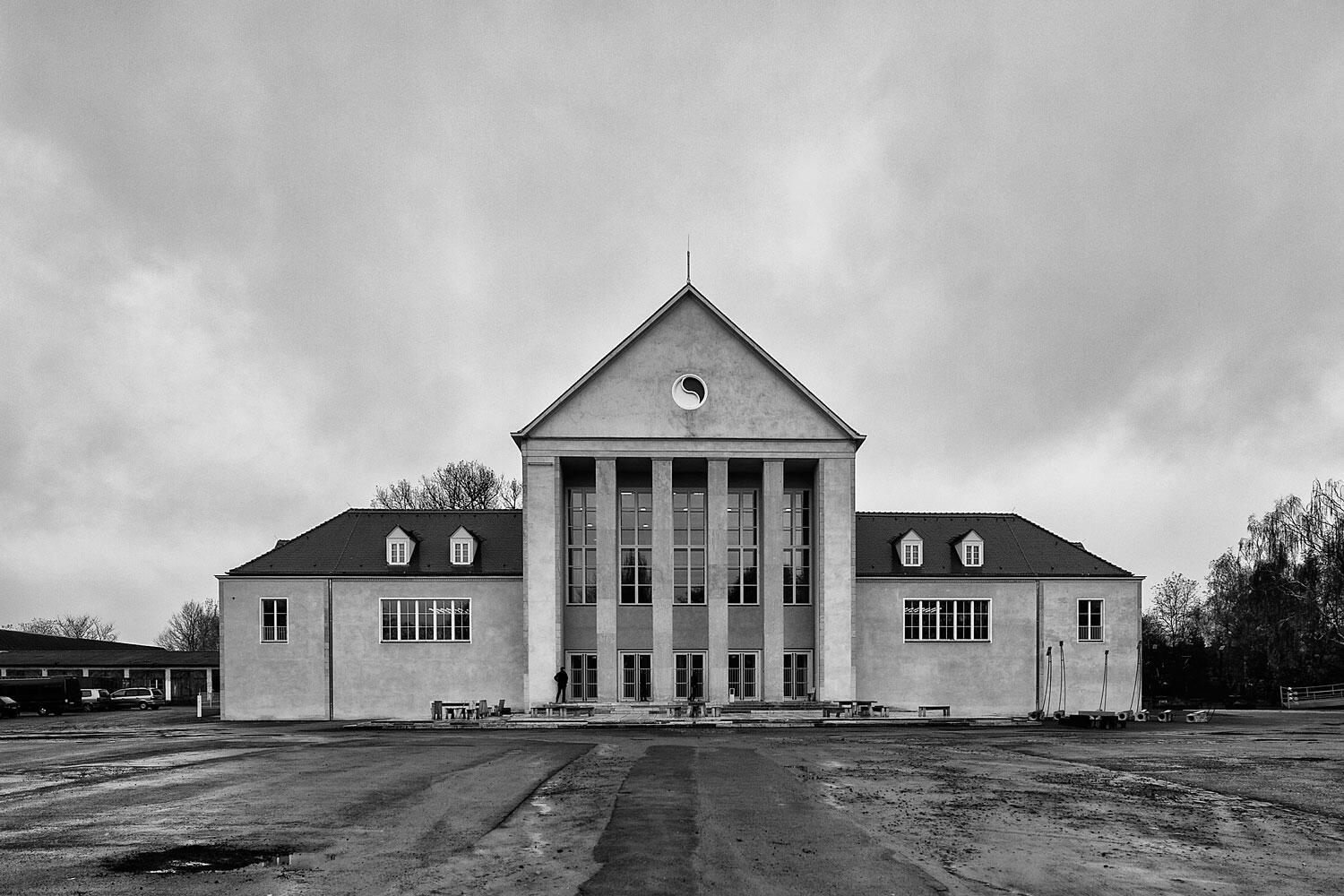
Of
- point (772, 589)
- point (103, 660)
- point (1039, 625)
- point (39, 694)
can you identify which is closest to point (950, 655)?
point (1039, 625)

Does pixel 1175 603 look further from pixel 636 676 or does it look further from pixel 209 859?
pixel 209 859

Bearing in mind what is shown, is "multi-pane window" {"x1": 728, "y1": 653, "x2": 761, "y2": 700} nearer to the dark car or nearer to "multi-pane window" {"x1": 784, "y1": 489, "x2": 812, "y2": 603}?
"multi-pane window" {"x1": 784, "y1": 489, "x2": 812, "y2": 603}

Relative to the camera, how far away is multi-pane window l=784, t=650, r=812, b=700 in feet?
146

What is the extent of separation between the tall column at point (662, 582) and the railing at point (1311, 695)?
36.9 m

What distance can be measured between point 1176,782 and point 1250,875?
925 cm

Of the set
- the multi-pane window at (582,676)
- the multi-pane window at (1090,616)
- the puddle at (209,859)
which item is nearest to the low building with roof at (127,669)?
the multi-pane window at (582,676)

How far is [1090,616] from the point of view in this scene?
152 feet

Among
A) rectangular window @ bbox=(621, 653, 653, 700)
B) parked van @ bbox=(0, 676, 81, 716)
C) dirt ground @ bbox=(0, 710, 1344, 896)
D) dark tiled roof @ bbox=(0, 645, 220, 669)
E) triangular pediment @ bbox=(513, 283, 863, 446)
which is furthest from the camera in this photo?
dark tiled roof @ bbox=(0, 645, 220, 669)

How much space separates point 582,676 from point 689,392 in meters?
12.4

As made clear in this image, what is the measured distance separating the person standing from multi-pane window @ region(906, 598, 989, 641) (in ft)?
48.0

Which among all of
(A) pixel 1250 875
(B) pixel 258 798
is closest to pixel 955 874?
(A) pixel 1250 875

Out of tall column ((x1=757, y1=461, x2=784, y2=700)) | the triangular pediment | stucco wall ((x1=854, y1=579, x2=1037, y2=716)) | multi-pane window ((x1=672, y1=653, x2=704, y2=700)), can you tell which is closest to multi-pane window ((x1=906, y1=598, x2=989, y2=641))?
stucco wall ((x1=854, y1=579, x2=1037, y2=716))

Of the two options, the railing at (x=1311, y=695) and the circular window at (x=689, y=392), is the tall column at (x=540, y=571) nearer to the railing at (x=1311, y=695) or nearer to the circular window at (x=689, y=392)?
the circular window at (x=689, y=392)

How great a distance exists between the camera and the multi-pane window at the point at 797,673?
44.6 meters
